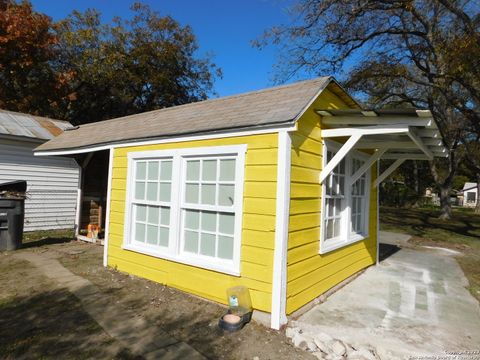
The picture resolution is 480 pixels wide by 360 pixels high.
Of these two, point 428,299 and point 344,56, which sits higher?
point 344,56

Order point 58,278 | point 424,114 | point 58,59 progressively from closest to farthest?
point 424,114
point 58,278
point 58,59

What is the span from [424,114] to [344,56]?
929 centimetres

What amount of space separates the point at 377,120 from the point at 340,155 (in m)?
0.65

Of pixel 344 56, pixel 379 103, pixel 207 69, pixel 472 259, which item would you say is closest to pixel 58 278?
pixel 472 259

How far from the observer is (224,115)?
16.8ft

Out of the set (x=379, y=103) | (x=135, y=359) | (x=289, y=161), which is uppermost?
(x=379, y=103)

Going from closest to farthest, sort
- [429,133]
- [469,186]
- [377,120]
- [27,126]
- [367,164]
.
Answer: [377,120], [429,133], [367,164], [27,126], [469,186]

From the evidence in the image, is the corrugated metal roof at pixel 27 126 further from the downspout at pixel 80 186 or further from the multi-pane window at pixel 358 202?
the multi-pane window at pixel 358 202

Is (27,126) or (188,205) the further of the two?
(27,126)

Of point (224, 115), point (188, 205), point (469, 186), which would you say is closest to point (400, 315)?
point (188, 205)

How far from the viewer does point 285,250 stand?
4211mm

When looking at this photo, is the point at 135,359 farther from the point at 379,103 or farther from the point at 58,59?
the point at 58,59

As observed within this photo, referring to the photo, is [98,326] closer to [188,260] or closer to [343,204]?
[188,260]

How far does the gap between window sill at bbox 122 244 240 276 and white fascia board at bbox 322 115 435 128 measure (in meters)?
2.52
